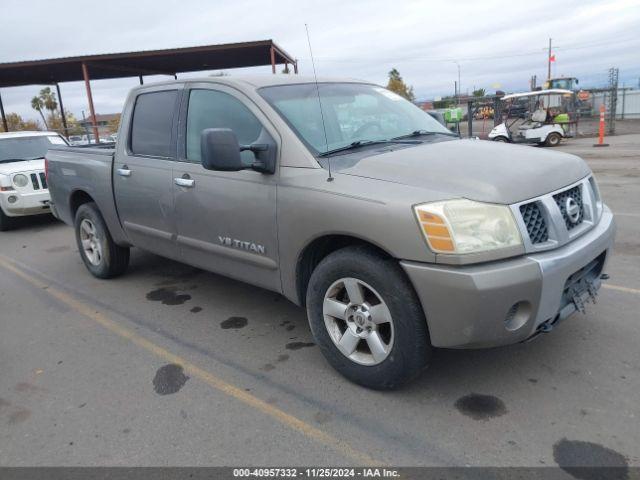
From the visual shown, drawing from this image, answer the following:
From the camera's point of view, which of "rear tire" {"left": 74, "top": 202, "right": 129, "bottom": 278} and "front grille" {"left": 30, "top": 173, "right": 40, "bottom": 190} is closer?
"rear tire" {"left": 74, "top": 202, "right": 129, "bottom": 278}

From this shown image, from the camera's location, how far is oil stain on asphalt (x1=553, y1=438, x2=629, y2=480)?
2344 millimetres

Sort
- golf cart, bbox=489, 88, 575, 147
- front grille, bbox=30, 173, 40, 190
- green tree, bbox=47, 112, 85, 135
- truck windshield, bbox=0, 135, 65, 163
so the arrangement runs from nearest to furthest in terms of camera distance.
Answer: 1. front grille, bbox=30, 173, 40, 190
2. truck windshield, bbox=0, 135, 65, 163
3. golf cart, bbox=489, 88, 575, 147
4. green tree, bbox=47, 112, 85, 135

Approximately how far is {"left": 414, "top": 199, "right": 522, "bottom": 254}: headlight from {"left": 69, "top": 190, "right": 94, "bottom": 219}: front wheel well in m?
4.21

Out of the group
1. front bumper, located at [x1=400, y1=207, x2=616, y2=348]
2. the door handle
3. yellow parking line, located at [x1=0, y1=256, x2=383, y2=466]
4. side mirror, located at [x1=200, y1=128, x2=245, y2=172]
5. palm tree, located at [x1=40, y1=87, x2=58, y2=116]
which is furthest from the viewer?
palm tree, located at [x1=40, y1=87, x2=58, y2=116]

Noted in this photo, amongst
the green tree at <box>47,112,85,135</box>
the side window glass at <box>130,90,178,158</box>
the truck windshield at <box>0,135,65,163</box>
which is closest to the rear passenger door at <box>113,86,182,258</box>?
the side window glass at <box>130,90,178,158</box>

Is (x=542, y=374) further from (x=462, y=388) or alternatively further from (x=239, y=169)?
(x=239, y=169)

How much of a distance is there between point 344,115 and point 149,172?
174 centimetres

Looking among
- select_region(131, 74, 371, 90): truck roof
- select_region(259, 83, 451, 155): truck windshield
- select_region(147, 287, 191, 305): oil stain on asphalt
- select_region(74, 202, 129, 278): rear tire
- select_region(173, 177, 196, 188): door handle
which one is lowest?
select_region(147, 287, 191, 305): oil stain on asphalt

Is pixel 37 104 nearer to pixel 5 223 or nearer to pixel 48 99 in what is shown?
pixel 48 99

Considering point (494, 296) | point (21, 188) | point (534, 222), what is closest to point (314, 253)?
point (494, 296)

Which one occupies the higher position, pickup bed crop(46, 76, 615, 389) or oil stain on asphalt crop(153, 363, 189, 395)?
pickup bed crop(46, 76, 615, 389)

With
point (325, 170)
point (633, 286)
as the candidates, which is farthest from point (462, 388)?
point (633, 286)

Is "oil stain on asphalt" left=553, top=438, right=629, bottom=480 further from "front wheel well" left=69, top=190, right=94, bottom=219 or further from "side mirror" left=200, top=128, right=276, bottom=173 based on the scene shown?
"front wheel well" left=69, top=190, right=94, bottom=219

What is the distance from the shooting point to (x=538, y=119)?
18938mm
